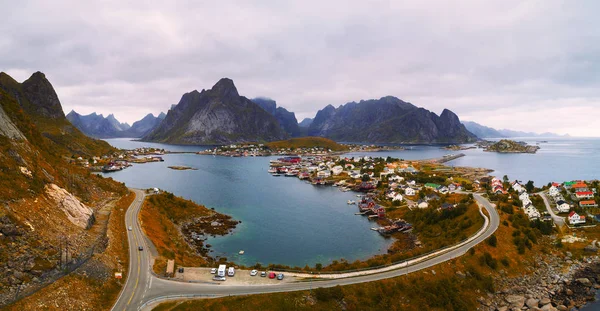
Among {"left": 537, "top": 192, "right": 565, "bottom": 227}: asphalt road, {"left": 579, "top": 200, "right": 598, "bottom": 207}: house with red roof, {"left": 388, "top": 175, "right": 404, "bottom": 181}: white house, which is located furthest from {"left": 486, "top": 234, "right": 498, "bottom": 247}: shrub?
{"left": 388, "top": 175, "right": 404, "bottom": 181}: white house

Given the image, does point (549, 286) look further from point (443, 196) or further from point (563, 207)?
point (443, 196)

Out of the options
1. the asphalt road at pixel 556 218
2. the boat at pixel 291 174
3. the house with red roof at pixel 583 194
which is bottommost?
the boat at pixel 291 174

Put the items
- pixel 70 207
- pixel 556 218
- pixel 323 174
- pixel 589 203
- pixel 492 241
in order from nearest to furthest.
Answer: pixel 70 207
pixel 492 241
pixel 556 218
pixel 589 203
pixel 323 174

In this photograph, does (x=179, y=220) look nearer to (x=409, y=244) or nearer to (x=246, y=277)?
(x=246, y=277)

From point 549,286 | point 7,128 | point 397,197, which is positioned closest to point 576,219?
point 549,286

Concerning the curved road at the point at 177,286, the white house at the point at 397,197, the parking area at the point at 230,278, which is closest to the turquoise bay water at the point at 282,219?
the white house at the point at 397,197

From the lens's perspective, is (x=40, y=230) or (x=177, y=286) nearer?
(x=40, y=230)

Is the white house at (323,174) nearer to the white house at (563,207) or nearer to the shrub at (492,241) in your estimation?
the white house at (563,207)

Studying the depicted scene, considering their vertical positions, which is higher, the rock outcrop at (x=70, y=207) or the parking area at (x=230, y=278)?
the rock outcrop at (x=70, y=207)
